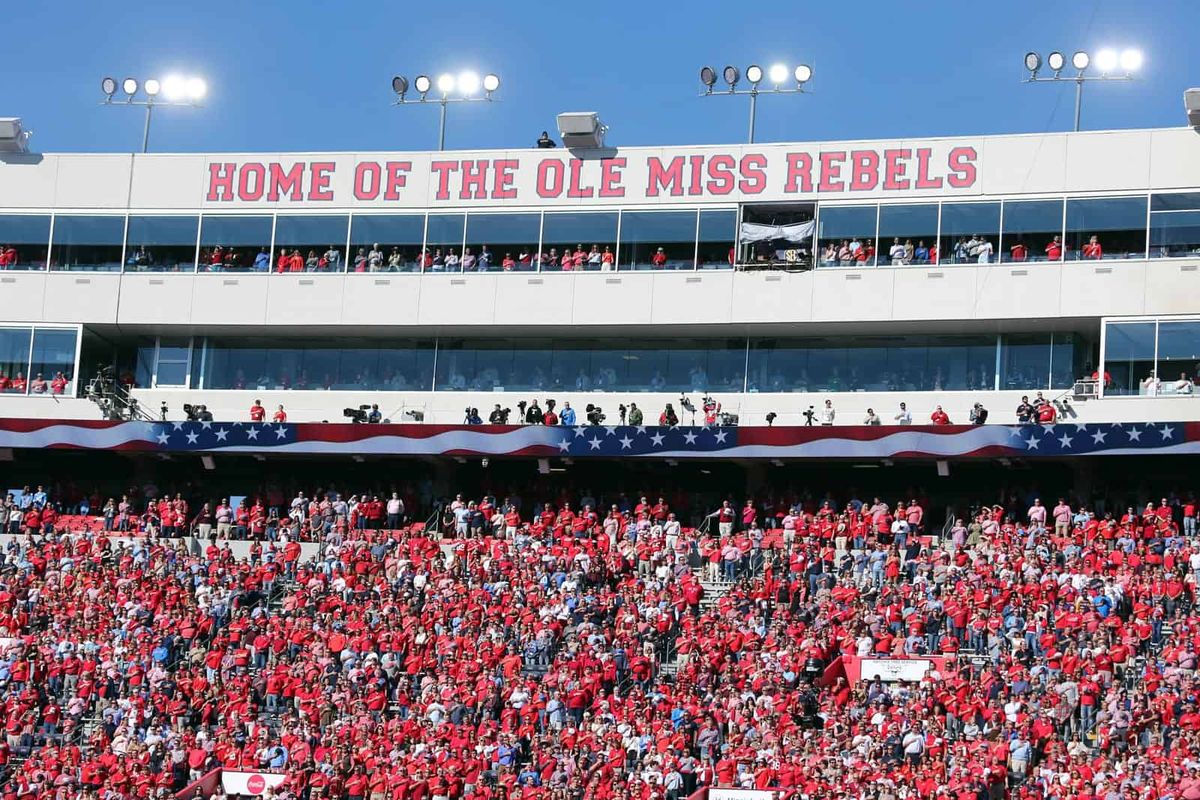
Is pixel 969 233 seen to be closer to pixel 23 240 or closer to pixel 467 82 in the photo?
pixel 467 82

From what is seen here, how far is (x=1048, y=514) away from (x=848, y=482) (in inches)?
165

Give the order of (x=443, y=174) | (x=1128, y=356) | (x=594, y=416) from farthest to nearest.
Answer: (x=443, y=174)
(x=594, y=416)
(x=1128, y=356)

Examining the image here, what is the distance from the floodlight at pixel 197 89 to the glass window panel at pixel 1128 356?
2188 cm

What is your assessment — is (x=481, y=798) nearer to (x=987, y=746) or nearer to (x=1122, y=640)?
(x=987, y=746)

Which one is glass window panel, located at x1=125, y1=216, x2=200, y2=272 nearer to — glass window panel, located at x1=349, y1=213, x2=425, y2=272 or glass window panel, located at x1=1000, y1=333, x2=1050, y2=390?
glass window panel, located at x1=349, y1=213, x2=425, y2=272

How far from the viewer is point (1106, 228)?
1538 inches

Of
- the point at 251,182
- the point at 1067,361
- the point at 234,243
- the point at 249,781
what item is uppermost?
the point at 251,182

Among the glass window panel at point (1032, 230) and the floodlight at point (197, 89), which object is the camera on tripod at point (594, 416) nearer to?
the glass window panel at point (1032, 230)

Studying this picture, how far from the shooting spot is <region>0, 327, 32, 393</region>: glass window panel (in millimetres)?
44000

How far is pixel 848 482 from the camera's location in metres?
40.7

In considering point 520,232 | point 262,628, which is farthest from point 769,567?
point 520,232

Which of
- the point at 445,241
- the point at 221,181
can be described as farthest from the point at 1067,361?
the point at 221,181

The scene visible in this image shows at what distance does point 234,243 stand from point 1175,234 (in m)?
20.6

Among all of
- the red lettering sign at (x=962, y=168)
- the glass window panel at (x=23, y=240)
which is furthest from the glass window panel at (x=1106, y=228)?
the glass window panel at (x=23, y=240)
